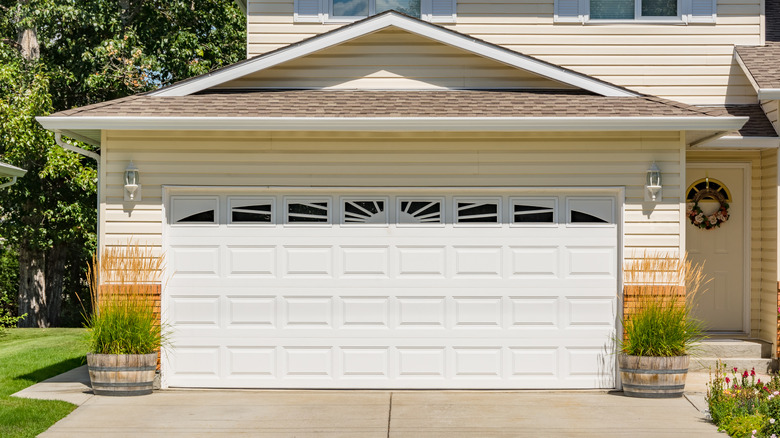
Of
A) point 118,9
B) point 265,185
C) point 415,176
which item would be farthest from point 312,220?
point 118,9

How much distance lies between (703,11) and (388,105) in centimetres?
512

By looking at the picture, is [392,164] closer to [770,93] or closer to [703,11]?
[770,93]

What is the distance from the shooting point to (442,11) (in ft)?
40.4

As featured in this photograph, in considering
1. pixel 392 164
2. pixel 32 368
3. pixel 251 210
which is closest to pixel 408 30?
pixel 392 164

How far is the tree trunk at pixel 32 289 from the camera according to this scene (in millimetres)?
19734

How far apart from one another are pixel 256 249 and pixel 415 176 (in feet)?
6.33

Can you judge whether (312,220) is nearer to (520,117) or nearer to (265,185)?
(265,185)

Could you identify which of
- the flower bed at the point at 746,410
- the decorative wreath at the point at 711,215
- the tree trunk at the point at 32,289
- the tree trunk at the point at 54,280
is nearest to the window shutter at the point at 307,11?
the decorative wreath at the point at 711,215

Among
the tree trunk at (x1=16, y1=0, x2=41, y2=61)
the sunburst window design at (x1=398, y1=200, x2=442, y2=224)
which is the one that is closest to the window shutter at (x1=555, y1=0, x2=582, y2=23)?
the sunburst window design at (x1=398, y1=200, x2=442, y2=224)

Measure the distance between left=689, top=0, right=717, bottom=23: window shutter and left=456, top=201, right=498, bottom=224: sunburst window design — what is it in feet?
14.8

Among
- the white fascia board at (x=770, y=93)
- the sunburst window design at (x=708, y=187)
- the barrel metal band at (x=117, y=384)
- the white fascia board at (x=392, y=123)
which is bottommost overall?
the barrel metal band at (x=117, y=384)

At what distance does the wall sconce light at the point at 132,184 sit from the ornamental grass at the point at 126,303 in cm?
53

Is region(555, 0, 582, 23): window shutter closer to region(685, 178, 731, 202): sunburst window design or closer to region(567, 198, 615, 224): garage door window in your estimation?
region(685, 178, 731, 202): sunburst window design

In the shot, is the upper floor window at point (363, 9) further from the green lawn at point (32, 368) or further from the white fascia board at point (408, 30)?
the green lawn at point (32, 368)
